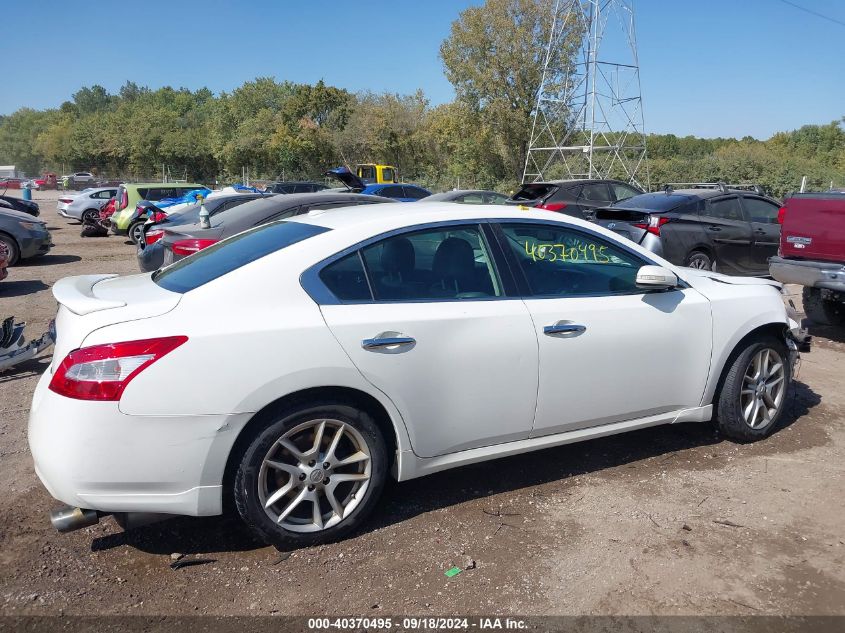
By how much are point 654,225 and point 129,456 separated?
8494mm

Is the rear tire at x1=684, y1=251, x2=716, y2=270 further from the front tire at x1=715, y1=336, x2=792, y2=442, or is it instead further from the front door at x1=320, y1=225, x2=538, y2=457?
the front door at x1=320, y1=225, x2=538, y2=457

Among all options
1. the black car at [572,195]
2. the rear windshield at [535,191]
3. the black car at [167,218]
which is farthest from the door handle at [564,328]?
the rear windshield at [535,191]

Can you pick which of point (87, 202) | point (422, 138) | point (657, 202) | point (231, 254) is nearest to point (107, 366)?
point (231, 254)

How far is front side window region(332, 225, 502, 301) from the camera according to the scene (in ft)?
11.4

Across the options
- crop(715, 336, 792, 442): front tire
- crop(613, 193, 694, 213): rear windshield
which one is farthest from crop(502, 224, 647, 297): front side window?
crop(613, 193, 694, 213): rear windshield

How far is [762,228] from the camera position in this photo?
10.7m

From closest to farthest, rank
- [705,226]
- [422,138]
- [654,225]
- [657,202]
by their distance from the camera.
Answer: [654,225], [705,226], [657,202], [422,138]

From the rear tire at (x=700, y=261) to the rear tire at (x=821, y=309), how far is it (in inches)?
75.4

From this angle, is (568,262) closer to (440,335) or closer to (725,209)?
(440,335)

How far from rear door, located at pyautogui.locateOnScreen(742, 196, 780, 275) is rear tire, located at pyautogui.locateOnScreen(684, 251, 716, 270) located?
90cm

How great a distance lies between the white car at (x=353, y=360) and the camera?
2.96 m

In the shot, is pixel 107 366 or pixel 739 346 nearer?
pixel 107 366

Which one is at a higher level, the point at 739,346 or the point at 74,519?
the point at 739,346

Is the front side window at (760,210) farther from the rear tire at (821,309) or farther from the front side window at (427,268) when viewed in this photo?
the front side window at (427,268)
